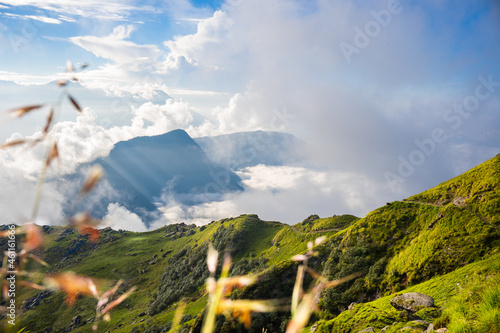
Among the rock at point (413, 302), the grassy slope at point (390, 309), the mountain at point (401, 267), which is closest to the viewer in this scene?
the mountain at point (401, 267)

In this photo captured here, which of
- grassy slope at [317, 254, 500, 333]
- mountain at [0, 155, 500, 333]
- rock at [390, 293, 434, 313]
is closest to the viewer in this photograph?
mountain at [0, 155, 500, 333]

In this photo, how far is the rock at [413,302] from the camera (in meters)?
21.2

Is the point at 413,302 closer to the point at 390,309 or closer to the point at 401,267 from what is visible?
the point at 390,309

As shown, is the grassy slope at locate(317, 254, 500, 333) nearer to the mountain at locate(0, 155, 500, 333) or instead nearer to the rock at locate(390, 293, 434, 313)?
the mountain at locate(0, 155, 500, 333)

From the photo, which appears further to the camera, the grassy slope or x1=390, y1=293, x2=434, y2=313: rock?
the grassy slope

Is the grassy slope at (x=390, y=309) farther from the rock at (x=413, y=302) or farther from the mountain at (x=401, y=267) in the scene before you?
the rock at (x=413, y=302)

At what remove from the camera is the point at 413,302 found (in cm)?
2170

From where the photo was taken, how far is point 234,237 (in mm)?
125312

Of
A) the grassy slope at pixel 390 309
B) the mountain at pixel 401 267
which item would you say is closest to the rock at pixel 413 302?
the mountain at pixel 401 267

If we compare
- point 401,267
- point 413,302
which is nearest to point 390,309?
point 413,302

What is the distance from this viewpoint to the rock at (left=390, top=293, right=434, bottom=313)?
69.6ft

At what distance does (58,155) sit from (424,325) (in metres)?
24.5

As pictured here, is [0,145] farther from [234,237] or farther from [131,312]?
[131,312]

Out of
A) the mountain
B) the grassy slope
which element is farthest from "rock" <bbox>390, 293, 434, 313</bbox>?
the grassy slope
